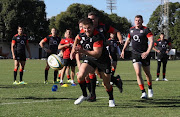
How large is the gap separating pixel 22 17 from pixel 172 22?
4419 cm

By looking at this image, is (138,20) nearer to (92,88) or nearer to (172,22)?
(92,88)

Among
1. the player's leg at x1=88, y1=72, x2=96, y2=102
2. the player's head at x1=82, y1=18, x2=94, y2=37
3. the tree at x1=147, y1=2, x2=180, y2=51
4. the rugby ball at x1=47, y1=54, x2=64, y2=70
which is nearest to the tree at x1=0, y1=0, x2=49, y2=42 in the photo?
the tree at x1=147, y1=2, x2=180, y2=51

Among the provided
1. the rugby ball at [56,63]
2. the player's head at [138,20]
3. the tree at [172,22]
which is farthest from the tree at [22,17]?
the player's head at [138,20]

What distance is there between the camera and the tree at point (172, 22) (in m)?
90.4

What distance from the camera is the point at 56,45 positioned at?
49.3ft

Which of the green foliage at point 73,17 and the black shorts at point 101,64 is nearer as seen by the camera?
the black shorts at point 101,64

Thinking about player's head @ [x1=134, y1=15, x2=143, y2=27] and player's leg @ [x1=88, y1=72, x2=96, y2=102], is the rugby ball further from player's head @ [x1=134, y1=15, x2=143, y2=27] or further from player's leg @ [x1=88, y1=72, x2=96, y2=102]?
player's head @ [x1=134, y1=15, x2=143, y2=27]

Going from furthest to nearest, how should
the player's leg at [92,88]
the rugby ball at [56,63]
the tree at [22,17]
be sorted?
the tree at [22,17] → the rugby ball at [56,63] → the player's leg at [92,88]

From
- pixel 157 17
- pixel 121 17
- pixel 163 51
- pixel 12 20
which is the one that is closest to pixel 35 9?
pixel 12 20

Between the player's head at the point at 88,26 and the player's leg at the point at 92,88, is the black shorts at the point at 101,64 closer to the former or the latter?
the player's head at the point at 88,26

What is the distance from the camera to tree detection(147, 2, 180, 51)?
3558 inches

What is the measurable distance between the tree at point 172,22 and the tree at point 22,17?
3419 cm

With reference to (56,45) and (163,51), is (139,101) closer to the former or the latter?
(56,45)

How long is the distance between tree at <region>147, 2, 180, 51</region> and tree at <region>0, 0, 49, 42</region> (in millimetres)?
34195
